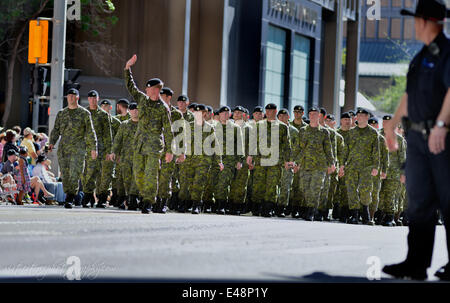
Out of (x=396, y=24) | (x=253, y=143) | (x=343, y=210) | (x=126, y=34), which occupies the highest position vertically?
(x=396, y=24)

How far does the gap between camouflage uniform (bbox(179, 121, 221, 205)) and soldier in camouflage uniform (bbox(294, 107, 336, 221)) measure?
5.18 feet

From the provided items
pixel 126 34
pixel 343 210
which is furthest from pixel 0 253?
pixel 126 34

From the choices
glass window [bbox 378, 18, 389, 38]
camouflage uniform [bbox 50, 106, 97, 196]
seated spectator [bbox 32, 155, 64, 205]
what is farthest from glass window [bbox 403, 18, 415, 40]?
camouflage uniform [bbox 50, 106, 97, 196]

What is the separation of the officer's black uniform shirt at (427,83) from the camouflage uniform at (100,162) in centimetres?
1190

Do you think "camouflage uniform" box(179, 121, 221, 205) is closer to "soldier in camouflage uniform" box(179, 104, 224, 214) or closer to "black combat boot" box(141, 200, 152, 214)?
"soldier in camouflage uniform" box(179, 104, 224, 214)

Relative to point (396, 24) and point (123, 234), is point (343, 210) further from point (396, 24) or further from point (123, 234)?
point (396, 24)

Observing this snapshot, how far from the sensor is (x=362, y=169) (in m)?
17.5

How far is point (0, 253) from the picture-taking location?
7.31m

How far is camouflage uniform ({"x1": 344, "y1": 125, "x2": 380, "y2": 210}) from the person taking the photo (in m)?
17.5

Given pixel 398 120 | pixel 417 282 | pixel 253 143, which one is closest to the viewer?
pixel 417 282

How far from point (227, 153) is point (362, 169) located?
3.09 m

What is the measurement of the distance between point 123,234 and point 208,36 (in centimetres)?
2915

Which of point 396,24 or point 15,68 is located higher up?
point 396,24
